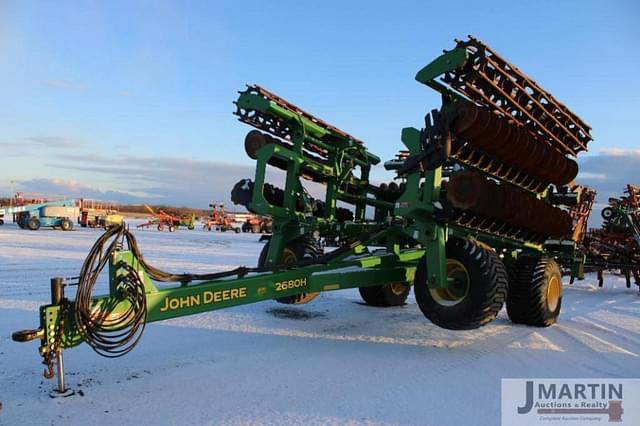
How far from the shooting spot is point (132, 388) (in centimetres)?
397

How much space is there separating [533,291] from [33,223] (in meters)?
28.6

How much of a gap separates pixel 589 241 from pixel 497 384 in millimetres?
8490

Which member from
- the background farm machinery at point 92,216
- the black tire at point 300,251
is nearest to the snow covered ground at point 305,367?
the black tire at point 300,251

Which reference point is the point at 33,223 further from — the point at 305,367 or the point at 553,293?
the point at 553,293

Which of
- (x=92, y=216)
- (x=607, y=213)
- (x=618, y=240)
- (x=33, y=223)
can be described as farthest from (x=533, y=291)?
(x=92, y=216)

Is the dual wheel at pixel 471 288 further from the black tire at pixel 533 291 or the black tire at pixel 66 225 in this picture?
the black tire at pixel 66 225

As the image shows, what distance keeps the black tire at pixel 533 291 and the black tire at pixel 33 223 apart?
2824 cm

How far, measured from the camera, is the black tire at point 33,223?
28.2 meters

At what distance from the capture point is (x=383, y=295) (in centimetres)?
799

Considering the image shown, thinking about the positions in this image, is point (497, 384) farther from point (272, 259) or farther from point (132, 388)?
point (272, 259)

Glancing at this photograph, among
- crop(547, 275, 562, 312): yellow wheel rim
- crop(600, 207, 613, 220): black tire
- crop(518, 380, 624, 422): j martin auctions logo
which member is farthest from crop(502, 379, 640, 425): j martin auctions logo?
crop(600, 207, 613, 220): black tire

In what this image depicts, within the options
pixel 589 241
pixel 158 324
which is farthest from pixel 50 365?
pixel 589 241

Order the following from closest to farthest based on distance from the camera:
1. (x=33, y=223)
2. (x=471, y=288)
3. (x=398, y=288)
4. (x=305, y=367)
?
1. (x=305, y=367)
2. (x=471, y=288)
3. (x=398, y=288)
4. (x=33, y=223)

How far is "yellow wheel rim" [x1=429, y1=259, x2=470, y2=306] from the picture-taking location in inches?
213
